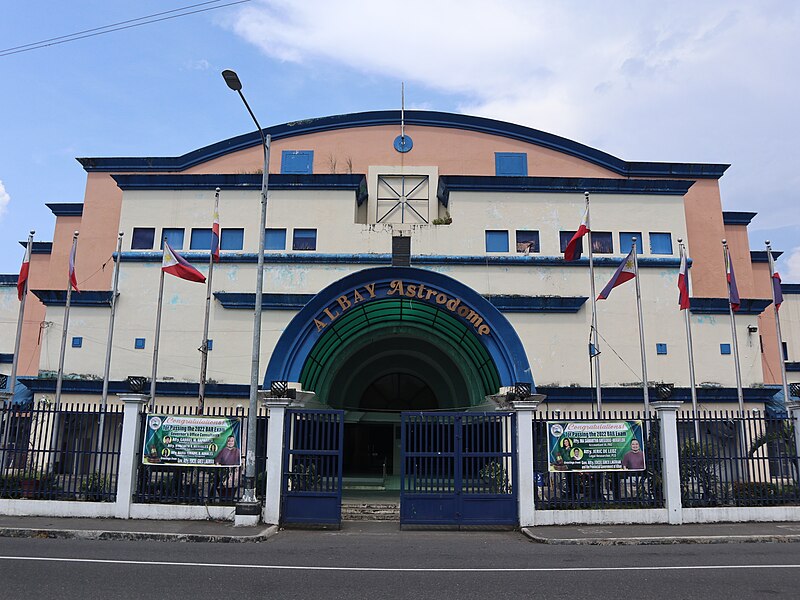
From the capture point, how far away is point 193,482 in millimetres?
15711

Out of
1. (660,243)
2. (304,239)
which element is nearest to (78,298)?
(304,239)

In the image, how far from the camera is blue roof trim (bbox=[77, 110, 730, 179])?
95.9 ft

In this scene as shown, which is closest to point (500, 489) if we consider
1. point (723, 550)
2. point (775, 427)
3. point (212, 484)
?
point (723, 550)

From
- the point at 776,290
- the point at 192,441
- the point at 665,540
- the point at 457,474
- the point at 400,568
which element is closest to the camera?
the point at 400,568

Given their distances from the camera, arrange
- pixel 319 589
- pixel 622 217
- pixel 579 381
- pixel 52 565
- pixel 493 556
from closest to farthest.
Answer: pixel 319 589 → pixel 52 565 → pixel 493 556 → pixel 579 381 → pixel 622 217

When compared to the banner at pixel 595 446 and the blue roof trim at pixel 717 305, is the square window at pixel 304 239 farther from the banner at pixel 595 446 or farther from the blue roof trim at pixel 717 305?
the blue roof trim at pixel 717 305

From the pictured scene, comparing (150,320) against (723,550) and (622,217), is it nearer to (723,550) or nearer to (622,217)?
(622,217)

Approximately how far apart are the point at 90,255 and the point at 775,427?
2665 cm

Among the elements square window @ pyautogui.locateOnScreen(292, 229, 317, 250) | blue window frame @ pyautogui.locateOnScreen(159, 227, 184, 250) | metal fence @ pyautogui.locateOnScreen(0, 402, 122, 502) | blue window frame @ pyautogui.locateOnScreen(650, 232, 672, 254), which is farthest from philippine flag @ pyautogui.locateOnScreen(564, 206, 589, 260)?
blue window frame @ pyautogui.locateOnScreen(159, 227, 184, 250)

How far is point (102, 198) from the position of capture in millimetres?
29078

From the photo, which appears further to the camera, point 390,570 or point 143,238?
point 143,238

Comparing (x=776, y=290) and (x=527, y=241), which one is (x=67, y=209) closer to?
(x=527, y=241)

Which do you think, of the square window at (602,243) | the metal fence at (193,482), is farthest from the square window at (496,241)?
the metal fence at (193,482)

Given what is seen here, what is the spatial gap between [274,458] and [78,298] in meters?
14.9
